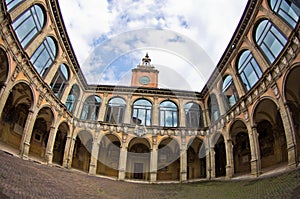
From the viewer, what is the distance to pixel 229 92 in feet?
65.8

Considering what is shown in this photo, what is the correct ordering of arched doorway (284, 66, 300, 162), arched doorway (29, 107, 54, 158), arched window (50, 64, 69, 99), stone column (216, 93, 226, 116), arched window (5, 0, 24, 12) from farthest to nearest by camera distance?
stone column (216, 93, 226, 116) → arched window (50, 64, 69, 99) → arched doorway (29, 107, 54, 158) → arched doorway (284, 66, 300, 162) → arched window (5, 0, 24, 12)

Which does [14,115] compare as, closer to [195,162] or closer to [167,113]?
[167,113]

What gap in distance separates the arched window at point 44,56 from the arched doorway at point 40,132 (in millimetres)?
3760

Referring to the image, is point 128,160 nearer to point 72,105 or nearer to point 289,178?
point 72,105

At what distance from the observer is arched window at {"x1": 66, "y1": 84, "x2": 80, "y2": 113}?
2209cm

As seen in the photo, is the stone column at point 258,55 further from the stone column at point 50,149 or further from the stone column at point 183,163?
the stone column at point 50,149

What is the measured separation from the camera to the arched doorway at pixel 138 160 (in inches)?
928

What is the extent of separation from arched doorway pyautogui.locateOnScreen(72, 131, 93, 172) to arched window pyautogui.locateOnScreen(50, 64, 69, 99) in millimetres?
5035

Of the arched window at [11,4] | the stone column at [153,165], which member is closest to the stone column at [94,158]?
the stone column at [153,165]

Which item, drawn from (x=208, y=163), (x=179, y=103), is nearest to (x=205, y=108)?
(x=179, y=103)

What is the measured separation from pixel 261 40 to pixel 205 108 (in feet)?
33.5

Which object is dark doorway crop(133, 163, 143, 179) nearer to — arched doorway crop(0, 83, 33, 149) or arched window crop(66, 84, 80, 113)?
arched window crop(66, 84, 80, 113)

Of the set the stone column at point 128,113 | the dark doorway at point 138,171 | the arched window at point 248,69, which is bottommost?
the dark doorway at point 138,171

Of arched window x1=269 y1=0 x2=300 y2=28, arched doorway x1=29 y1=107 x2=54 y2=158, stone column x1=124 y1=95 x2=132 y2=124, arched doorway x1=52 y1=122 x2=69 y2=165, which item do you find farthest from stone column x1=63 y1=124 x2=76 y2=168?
arched window x1=269 y1=0 x2=300 y2=28
